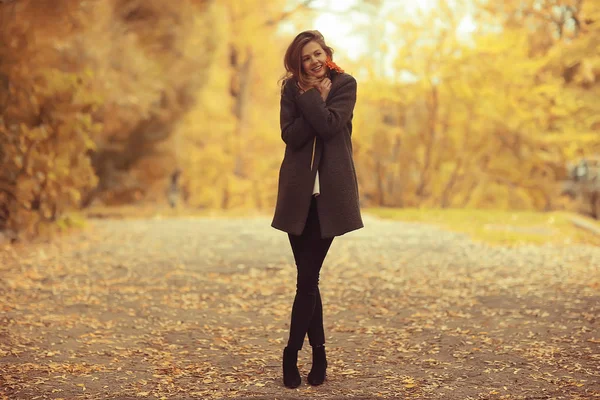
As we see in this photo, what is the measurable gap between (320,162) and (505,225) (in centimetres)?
973

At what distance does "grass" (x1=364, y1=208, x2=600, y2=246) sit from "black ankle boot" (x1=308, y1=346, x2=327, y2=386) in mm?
7015

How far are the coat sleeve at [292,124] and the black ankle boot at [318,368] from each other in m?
1.12

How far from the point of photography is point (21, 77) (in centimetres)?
925

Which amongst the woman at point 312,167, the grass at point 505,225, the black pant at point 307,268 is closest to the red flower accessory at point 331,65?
the woman at point 312,167

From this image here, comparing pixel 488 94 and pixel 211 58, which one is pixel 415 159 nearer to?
pixel 488 94

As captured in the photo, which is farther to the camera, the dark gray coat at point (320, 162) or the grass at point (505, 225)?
the grass at point (505, 225)

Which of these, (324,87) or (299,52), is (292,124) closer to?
(324,87)

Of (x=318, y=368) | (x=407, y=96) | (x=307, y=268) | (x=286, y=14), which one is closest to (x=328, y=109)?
(x=307, y=268)

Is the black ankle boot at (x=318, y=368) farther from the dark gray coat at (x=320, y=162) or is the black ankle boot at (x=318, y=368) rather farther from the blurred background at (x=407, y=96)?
the blurred background at (x=407, y=96)

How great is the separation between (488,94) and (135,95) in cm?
737

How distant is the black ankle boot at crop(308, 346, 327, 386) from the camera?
394 cm

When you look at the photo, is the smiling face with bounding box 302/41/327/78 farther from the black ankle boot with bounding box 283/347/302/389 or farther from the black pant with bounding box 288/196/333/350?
the black ankle boot with bounding box 283/347/302/389

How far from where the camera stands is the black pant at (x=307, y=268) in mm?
3850

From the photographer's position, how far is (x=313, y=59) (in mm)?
3795
